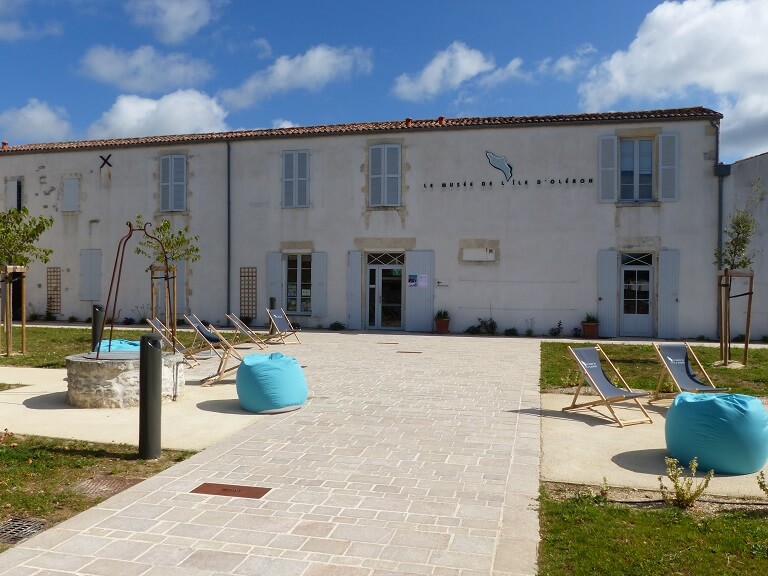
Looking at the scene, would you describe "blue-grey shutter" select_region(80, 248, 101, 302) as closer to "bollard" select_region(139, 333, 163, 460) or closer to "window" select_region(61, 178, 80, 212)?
"window" select_region(61, 178, 80, 212)

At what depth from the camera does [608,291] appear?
51.6ft

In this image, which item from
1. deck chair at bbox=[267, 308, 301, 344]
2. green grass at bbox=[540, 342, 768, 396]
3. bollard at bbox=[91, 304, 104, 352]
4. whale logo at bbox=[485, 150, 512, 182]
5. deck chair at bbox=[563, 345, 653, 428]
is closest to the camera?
deck chair at bbox=[563, 345, 653, 428]

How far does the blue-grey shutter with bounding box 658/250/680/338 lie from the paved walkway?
31.9ft

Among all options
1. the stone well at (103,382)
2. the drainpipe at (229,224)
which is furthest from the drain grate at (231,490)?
the drainpipe at (229,224)

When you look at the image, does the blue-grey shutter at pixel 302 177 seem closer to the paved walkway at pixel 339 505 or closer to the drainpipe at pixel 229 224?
the drainpipe at pixel 229 224

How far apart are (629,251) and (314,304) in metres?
7.93

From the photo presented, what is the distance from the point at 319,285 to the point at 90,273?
22.8 ft

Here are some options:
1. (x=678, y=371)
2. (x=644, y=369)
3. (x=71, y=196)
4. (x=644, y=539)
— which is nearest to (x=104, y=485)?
(x=644, y=539)

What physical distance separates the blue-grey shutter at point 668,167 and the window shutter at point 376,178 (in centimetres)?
669

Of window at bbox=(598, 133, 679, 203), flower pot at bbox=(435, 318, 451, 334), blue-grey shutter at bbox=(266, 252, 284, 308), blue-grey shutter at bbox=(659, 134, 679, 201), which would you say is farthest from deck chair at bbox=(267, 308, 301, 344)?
blue-grey shutter at bbox=(659, 134, 679, 201)

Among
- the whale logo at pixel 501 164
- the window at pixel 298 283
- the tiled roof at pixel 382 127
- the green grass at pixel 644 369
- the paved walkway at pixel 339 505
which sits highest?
the tiled roof at pixel 382 127

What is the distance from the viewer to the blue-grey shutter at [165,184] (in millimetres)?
18562

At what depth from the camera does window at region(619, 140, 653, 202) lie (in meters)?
15.6

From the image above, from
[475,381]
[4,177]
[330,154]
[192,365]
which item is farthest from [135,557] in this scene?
[4,177]
